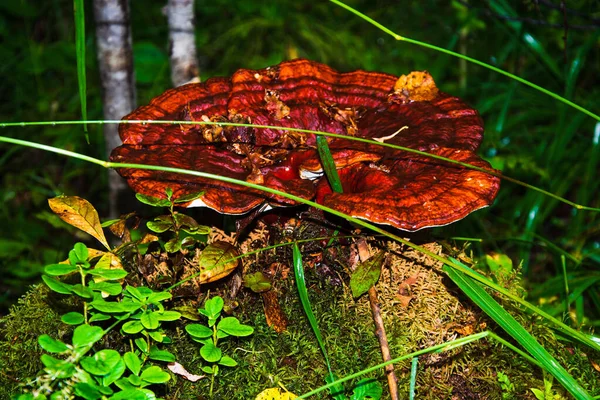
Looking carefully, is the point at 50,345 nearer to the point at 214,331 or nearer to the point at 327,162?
the point at 214,331

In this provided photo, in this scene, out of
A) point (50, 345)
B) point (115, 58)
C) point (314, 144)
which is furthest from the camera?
point (115, 58)

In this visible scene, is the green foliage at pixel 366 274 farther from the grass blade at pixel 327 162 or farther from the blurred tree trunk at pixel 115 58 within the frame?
the blurred tree trunk at pixel 115 58

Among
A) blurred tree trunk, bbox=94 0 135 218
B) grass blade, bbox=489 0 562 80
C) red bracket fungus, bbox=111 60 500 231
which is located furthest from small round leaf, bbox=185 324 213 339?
grass blade, bbox=489 0 562 80

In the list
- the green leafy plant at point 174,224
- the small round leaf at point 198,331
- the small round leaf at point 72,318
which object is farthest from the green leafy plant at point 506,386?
the small round leaf at point 72,318

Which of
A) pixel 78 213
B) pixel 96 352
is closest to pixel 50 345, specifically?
pixel 96 352

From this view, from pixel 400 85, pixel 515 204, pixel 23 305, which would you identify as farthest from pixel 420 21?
pixel 23 305

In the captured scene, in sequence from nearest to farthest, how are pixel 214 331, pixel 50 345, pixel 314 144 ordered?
1. pixel 50 345
2. pixel 214 331
3. pixel 314 144
